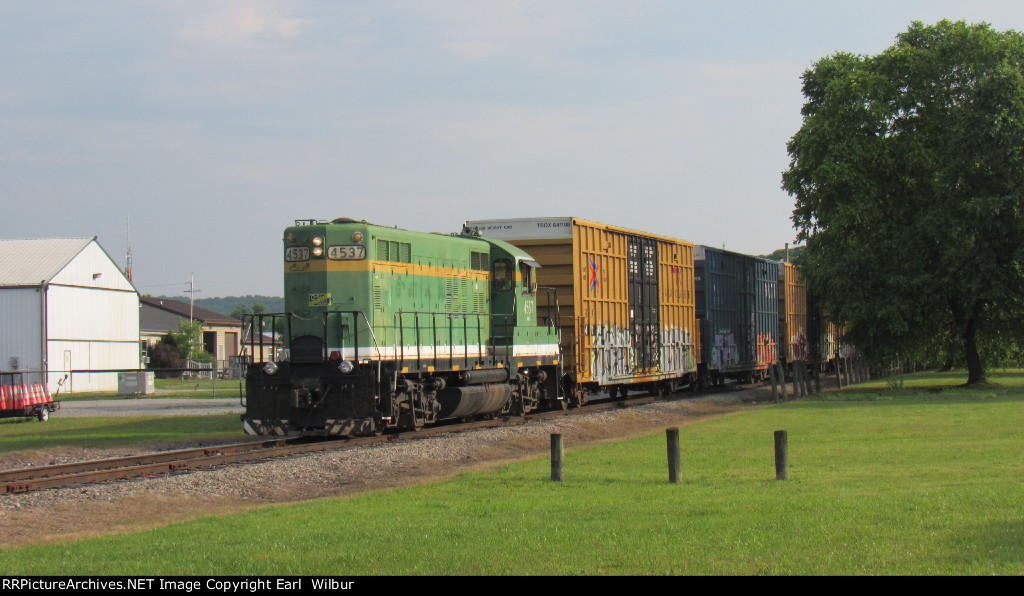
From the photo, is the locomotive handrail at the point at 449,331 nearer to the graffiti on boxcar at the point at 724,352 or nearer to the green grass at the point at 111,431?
the green grass at the point at 111,431

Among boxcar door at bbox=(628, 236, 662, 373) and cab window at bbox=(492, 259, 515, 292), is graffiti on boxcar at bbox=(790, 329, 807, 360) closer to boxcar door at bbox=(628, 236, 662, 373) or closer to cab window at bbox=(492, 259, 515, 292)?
boxcar door at bbox=(628, 236, 662, 373)

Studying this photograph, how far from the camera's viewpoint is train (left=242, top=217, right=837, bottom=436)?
1880cm

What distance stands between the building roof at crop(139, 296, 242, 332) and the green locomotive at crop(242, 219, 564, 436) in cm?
7360

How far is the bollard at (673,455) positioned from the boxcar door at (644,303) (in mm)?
15937

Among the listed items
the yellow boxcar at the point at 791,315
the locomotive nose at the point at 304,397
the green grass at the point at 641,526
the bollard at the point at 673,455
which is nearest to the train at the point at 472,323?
the locomotive nose at the point at 304,397

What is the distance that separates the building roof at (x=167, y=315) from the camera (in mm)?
96100

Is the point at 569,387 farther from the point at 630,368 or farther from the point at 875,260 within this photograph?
the point at 875,260

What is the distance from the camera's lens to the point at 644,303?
1187 inches

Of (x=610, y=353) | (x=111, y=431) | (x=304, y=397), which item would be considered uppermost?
(x=610, y=353)

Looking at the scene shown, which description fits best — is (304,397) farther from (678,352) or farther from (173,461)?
(678,352)

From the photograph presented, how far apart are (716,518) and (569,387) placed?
55.8ft

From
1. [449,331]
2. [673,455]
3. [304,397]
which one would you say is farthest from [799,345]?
[673,455]

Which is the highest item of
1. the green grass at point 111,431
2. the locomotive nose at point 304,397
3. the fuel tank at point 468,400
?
the locomotive nose at point 304,397

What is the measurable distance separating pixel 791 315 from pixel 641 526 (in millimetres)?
36236
